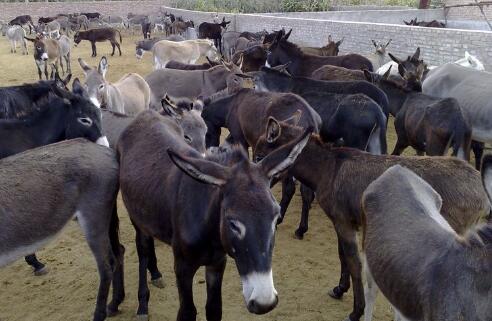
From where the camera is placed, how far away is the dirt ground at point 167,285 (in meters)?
4.37

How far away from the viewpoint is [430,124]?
6.40m

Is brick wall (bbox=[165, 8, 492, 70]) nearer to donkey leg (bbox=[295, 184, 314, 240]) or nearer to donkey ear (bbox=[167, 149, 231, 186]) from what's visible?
donkey leg (bbox=[295, 184, 314, 240])

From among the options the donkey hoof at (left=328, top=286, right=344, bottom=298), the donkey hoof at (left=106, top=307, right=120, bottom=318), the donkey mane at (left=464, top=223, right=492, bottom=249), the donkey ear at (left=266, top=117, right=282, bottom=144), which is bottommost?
the donkey hoof at (left=106, top=307, right=120, bottom=318)

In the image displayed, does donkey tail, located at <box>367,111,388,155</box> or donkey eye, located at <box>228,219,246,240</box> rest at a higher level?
donkey eye, located at <box>228,219,246,240</box>

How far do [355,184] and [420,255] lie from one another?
4.20 feet

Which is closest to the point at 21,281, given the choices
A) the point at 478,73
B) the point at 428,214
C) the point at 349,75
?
the point at 428,214

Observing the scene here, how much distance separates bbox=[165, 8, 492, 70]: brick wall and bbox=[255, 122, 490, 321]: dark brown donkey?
795 centimetres

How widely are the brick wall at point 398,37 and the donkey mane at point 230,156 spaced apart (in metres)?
9.67

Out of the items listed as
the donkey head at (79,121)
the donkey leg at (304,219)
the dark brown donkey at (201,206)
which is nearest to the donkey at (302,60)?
the donkey leg at (304,219)

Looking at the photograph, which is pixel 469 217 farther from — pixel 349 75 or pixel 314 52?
pixel 314 52

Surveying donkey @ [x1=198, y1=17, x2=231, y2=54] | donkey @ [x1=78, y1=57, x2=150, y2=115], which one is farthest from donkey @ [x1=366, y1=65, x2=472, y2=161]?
donkey @ [x1=198, y1=17, x2=231, y2=54]

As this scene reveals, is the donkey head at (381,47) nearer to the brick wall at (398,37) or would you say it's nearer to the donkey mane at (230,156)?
the brick wall at (398,37)

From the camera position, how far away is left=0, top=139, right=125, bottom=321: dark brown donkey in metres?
3.49

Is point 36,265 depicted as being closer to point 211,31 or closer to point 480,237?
point 480,237
